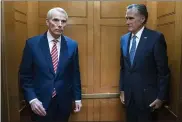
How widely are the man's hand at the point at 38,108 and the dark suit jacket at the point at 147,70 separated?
0.32 m

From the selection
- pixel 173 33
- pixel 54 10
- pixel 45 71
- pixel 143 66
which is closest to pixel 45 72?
pixel 45 71

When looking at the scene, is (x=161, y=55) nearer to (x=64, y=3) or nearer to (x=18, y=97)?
(x=64, y=3)

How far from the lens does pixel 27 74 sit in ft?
2.85

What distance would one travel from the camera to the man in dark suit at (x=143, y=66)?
2.85 feet

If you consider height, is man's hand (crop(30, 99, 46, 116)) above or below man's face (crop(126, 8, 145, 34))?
below

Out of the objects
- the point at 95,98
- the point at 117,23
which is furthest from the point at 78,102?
the point at 117,23

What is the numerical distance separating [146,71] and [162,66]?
63mm

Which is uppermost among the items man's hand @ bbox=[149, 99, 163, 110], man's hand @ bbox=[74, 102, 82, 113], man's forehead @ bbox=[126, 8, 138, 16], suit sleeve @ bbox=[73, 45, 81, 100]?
man's forehead @ bbox=[126, 8, 138, 16]

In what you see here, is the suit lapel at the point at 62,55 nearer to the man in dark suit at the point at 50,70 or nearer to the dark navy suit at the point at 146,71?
the man in dark suit at the point at 50,70

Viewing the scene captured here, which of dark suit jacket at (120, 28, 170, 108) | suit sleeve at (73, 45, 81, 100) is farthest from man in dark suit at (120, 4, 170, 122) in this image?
suit sleeve at (73, 45, 81, 100)

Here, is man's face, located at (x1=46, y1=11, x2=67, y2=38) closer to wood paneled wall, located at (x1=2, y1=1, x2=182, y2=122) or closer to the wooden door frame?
wood paneled wall, located at (x1=2, y1=1, x2=182, y2=122)

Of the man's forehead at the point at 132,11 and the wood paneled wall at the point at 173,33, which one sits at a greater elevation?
the man's forehead at the point at 132,11

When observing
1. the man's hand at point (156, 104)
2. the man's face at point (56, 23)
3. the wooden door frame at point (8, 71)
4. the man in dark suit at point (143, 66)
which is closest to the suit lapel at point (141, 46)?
the man in dark suit at point (143, 66)

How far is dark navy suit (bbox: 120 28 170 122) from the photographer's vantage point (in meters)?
0.87
